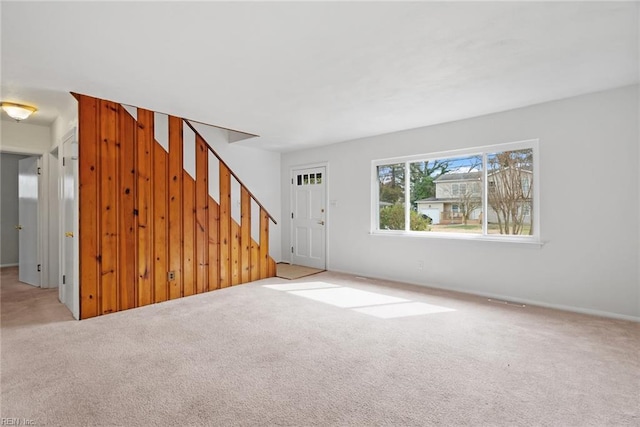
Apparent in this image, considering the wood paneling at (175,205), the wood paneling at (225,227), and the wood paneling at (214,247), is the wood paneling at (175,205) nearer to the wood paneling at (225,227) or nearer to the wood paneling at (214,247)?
the wood paneling at (214,247)

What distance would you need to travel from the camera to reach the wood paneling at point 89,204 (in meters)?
3.13

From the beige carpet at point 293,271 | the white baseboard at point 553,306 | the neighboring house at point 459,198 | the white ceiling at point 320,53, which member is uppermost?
the white ceiling at point 320,53

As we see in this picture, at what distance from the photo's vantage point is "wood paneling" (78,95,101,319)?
3133mm

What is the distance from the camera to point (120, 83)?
286 cm

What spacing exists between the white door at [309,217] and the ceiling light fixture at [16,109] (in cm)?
401

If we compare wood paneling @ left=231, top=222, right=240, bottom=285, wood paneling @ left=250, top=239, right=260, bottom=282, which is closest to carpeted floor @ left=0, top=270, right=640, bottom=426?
wood paneling @ left=231, top=222, right=240, bottom=285

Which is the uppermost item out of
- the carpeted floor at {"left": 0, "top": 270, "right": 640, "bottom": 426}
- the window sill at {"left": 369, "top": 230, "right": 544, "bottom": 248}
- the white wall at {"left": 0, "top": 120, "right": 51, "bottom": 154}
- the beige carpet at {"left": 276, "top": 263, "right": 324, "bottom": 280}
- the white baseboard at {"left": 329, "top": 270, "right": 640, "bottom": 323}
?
the white wall at {"left": 0, "top": 120, "right": 51, "bottom": 154}

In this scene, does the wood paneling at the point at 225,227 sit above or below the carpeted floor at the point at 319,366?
above

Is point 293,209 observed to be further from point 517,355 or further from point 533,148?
point 517,355

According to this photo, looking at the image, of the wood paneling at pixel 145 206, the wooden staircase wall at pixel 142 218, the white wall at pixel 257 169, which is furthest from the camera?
the white wall at pixel 257 169

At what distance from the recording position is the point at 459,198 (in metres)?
4.28

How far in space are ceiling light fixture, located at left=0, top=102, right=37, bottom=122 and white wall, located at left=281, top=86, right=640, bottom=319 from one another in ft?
16.0

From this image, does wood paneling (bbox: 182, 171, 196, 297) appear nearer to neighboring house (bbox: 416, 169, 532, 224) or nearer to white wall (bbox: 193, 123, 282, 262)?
white wall (bbox: 193, 123, 282, 262)

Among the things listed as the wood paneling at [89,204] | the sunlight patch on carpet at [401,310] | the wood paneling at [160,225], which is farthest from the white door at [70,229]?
the sunlight patch on carpet at [401,310]
